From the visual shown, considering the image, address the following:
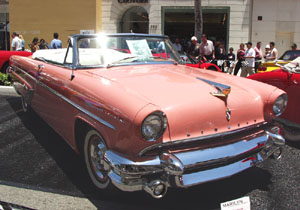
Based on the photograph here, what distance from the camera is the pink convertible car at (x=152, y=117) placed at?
222 centimetres

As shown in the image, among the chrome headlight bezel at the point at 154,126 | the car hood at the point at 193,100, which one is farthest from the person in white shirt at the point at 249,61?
the chrome headlight bezel at the point at 154,126

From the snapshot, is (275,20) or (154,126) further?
(275,20)

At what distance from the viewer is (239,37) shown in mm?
16266

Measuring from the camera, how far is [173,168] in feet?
7.11

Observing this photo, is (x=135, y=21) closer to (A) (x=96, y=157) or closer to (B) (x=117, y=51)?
(B) (x=117, y=51)

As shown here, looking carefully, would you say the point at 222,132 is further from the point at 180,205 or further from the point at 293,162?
the point at 293,162

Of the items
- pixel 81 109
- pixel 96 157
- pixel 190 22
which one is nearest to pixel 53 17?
pixel 190 22

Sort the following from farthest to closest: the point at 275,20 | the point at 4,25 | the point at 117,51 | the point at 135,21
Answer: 1. the point at 4,25
2. the point at 135,21
3. the point at 275,20
4. the point at 117,51

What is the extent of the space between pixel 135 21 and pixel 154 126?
16537 millimetres

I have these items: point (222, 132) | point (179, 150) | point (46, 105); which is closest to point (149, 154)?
point (179, 150)

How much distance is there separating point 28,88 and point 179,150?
311 cm

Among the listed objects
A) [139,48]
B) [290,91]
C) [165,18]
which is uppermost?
[165,18]

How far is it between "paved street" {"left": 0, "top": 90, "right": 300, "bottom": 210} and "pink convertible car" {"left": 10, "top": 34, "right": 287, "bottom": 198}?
254mm

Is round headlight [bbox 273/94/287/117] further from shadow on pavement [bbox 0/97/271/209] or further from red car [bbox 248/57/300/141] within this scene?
red car [bbox 248/57/300/141]
